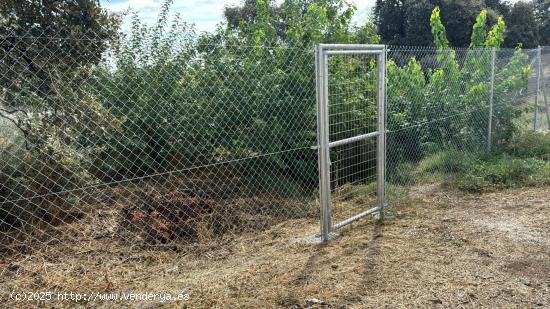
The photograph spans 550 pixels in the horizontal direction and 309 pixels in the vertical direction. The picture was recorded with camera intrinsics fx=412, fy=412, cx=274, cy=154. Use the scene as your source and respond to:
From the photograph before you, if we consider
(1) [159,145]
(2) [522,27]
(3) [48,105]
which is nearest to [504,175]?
(1) [159,145]

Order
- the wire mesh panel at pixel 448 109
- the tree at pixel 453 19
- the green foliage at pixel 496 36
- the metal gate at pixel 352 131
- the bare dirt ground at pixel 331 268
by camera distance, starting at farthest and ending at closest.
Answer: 1. the tree at pixel 453 19
2. the green foliage at pixel 496 36
3. the wire mesh panel at pixel 448 109
4. the metal gate at pixel 352 131
5. the bare dirt ground at pixel 331 268

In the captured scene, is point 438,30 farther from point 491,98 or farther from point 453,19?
point 453,19

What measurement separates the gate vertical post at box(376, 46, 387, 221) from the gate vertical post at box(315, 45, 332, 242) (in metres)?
0.91

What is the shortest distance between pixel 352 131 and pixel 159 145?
7.69 feet

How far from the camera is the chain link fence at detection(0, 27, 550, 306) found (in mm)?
3846

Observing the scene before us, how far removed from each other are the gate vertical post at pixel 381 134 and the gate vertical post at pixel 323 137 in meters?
0.91

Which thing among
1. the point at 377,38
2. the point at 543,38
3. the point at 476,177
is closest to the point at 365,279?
the point at 476,177

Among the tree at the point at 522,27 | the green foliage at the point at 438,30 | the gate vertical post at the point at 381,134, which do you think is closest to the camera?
the gate vertical post at the point at 381,134

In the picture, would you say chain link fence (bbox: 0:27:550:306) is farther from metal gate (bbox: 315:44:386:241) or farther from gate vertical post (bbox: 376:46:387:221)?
gate vertical post (bbox: 376:46:387:221)

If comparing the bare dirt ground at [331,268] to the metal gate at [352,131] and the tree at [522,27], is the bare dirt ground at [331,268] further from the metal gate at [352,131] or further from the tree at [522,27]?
the tree at [522,27]

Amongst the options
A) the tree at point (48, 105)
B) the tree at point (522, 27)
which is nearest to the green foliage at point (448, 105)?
the tree at point (48, 105)

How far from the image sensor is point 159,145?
15.1ft

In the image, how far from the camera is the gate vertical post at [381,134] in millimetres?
4473

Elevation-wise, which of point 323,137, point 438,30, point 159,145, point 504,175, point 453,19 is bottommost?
point 504,175
